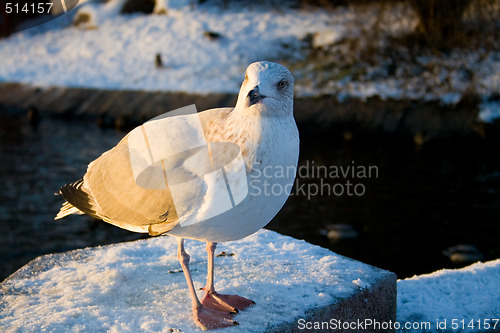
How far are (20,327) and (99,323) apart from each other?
0.50 meters

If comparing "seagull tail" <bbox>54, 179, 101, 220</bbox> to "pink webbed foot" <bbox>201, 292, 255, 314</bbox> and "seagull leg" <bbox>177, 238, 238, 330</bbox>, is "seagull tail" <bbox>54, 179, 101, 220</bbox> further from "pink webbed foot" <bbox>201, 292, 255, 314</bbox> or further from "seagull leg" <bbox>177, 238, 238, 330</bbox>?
"pink webbed foot" <bbox>201, 292, 255, 314</bbox>

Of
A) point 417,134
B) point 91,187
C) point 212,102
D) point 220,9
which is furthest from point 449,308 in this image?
point 220,9

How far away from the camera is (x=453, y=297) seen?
15.6ft

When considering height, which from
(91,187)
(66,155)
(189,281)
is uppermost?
(91,187)

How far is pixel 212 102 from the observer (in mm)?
14820

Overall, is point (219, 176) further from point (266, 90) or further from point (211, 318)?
point (211, 318)

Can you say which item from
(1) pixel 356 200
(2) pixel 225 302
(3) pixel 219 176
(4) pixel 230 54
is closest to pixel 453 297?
(2) pixel 225 302

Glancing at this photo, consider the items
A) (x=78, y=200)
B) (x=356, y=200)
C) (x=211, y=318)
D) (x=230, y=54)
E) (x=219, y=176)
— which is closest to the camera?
(x=219, y=176)

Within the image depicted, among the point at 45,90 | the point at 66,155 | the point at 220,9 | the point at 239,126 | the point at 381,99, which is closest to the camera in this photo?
the point at 239,126

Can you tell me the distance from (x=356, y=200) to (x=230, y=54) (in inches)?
361

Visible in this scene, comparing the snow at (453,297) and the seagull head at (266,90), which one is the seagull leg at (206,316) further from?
the snow at (453,297)

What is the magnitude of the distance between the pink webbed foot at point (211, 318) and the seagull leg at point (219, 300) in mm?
73

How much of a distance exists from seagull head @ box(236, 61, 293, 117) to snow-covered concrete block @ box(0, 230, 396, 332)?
4.68 ft

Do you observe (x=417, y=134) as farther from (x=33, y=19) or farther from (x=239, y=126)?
(x=33, y=19)
